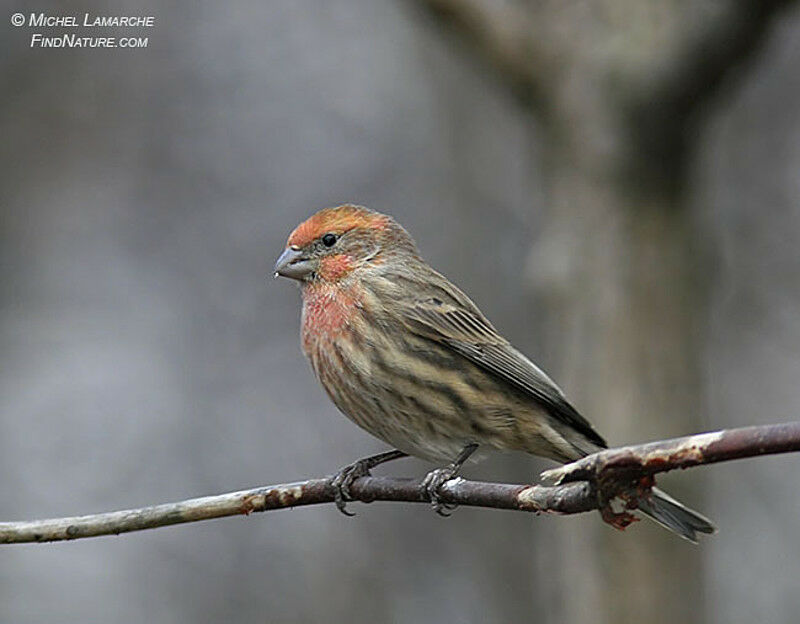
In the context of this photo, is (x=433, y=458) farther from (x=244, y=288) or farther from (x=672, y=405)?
(x=244, y=288)

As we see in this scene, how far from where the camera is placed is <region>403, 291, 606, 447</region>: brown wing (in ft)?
16.3

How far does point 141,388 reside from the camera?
11.6m

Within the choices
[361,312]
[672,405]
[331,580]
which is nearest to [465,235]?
[331,580]

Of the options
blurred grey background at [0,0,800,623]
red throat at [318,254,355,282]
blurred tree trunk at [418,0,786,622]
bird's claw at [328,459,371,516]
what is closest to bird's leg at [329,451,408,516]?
bird's claw at [328,459,371,516]

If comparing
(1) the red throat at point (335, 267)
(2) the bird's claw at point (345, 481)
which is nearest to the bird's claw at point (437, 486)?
(2) the bird's claw at point (345, 481)

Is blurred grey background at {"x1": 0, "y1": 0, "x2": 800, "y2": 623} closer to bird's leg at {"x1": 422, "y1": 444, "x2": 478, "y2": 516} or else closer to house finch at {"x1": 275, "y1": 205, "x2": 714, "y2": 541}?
house finch at {"x1": 275, "y1": 205, "x2": 714, "y2": 541}

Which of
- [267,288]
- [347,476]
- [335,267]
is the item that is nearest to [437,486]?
[347,476]

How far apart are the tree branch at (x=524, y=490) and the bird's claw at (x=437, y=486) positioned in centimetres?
4

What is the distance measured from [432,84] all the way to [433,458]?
645 centimetres

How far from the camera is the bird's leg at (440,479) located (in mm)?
3770

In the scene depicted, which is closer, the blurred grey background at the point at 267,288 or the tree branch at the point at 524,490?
the tree branch at the point at 524,490

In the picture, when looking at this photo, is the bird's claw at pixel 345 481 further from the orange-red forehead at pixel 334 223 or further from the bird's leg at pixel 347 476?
the orange-red forehead at pixel 334 223

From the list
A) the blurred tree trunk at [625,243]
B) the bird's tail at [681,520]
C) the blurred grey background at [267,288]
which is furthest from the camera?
the blurred grey background at [267,288]

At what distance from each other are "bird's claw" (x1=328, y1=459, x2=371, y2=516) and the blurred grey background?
10.8 ft
